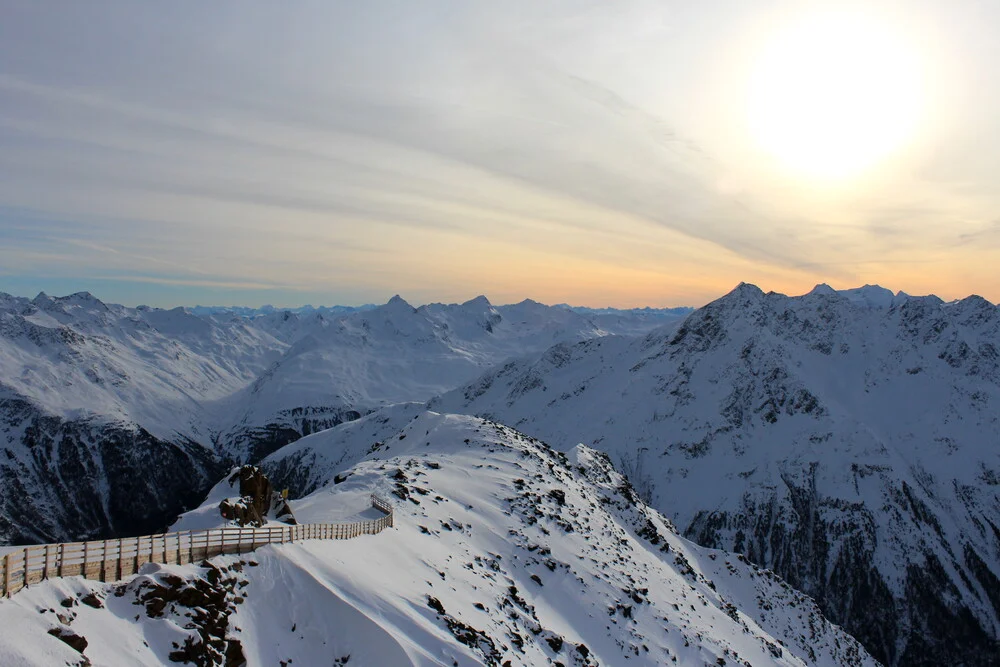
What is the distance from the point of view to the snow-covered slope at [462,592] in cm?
1955

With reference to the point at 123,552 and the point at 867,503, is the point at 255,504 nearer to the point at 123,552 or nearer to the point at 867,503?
the point at 123,552

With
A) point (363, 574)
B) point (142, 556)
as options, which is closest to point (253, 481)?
point (363, 574)

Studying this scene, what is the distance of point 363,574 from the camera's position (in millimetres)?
28750

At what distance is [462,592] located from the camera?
1378 inches

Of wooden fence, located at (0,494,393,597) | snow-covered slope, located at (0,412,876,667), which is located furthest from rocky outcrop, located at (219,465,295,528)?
wooden fence, located at (0,494,393,597)

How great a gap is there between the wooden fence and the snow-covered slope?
49cm

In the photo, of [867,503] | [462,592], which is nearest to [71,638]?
[462,592]

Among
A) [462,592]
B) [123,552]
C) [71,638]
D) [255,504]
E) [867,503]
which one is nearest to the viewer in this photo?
[71,638]

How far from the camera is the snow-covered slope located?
64.1 feet

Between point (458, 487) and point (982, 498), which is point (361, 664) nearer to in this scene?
point (458, 487)

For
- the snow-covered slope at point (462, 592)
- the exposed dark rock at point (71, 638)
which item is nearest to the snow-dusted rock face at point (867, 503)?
the snow-covered slope at point (462, 592)

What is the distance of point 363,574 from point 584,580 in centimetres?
2556

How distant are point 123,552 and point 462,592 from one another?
19.1m

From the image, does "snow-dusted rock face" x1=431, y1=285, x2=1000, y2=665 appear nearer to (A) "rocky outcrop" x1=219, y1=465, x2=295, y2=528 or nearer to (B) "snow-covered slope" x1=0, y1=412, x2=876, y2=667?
(B) "snow-covered slope" x1=0, y1=412, x2=876, y2=667
